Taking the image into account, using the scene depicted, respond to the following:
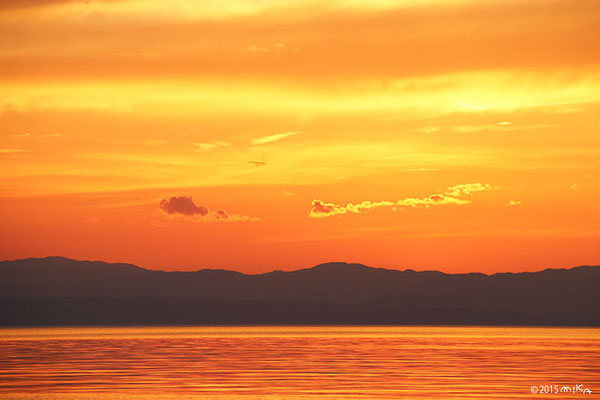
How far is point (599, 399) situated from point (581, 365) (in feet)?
89.3

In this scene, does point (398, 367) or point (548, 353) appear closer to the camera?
point (398, 367)

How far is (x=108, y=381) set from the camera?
64.6 m

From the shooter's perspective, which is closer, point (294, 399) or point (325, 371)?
point (294, 399)

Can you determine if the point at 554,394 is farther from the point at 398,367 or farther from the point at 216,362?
the point at 216,362

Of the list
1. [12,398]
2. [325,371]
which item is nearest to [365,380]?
[325,371]

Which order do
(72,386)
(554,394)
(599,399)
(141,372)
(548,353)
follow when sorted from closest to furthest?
(599,399) < (554,394) < (72,386) < (141,372) < (548,353)

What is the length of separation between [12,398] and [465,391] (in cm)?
2595

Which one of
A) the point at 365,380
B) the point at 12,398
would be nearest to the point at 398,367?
the point at 365,380

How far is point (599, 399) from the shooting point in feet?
173

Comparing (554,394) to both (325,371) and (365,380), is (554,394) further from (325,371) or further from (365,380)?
(325,371)

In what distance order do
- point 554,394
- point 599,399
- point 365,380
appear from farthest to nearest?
point 365,380 < point 554,394 < point 599,399

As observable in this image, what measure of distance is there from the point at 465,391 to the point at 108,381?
930 inches

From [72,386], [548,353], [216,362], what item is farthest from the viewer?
[548,353]

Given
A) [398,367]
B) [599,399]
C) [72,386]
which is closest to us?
[599,399]
